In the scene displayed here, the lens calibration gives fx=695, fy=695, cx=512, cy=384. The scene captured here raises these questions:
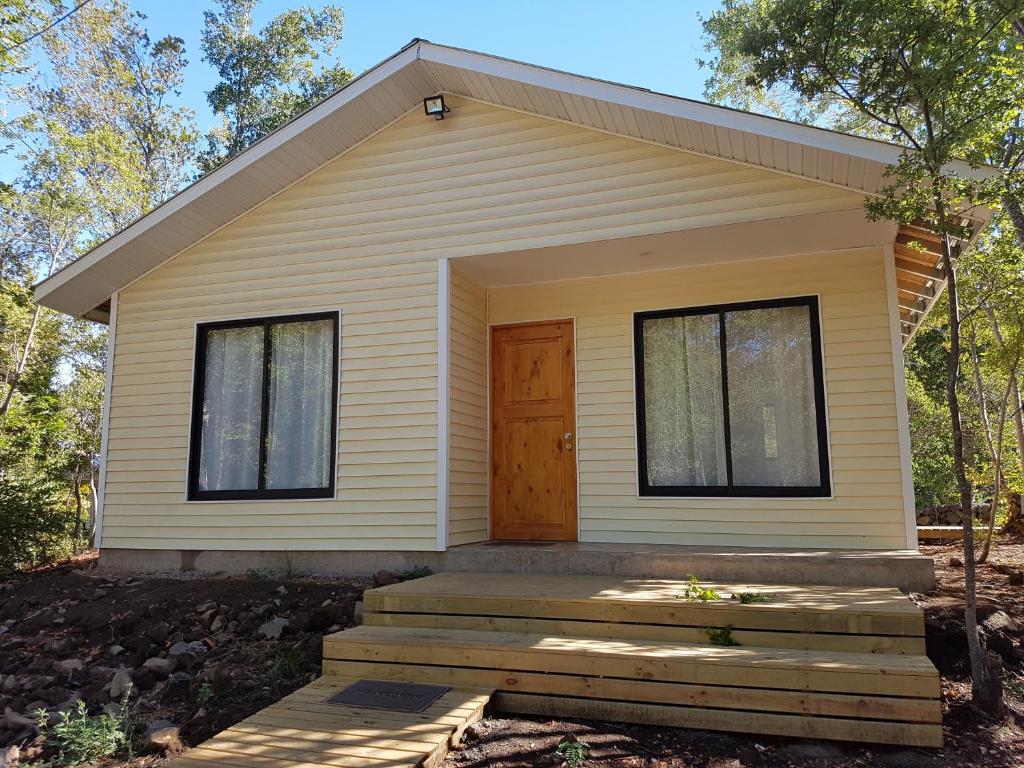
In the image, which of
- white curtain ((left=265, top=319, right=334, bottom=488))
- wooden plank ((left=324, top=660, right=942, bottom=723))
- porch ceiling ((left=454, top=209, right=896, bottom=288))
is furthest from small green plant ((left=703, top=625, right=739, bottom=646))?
white curtain ((left=265, top=319, right=334, bottom=488))

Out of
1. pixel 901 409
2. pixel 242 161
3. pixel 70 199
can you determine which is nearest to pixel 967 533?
pixel 901 409

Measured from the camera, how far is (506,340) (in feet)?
23.6

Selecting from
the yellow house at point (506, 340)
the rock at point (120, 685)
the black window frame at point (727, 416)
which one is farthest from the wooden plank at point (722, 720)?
the black window frame at point (727, 416)

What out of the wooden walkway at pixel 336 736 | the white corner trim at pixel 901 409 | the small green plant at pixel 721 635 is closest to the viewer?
the wooden walkway at pixel 336 736

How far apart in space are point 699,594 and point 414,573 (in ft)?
8.74

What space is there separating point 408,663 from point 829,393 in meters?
4.20

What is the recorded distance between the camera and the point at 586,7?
12133 millimetres

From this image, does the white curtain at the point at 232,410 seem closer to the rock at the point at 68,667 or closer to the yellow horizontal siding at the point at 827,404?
the rock at the point at 68,667

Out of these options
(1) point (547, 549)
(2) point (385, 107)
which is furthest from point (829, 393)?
(2) point (385, 107)

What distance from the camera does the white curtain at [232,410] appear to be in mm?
6969

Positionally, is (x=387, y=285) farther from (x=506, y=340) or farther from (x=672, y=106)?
(x=672, y=106)

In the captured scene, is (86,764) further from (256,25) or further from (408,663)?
(256,25)

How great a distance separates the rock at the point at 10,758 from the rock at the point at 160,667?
109cm

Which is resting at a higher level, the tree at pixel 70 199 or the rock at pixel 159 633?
the tree at pixel 70 199
